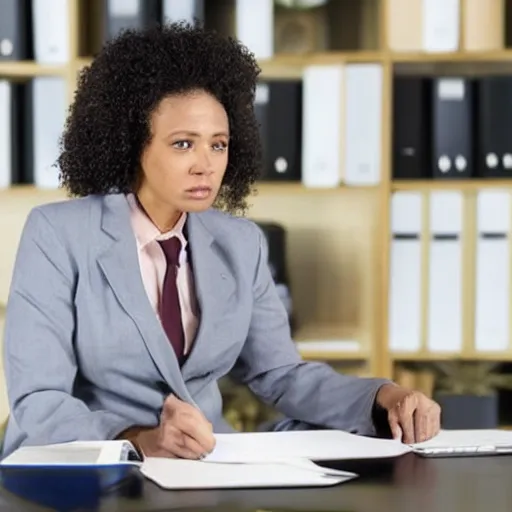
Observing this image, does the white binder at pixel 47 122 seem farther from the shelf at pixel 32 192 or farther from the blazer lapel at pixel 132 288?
the blazer lapel at pixel 132 288

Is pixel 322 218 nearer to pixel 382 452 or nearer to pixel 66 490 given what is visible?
pixel 382 452

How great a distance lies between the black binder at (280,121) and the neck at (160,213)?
911 millimetres

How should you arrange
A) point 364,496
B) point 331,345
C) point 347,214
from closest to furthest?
point 364,496 < point 331,345 < point 347,214

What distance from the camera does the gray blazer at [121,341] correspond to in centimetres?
132

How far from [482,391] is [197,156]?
1328mm

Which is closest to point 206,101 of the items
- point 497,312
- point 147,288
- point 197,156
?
point 197,156

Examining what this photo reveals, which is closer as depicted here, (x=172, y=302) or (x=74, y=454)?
(x=74, y=454)

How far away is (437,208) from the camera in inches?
94.7

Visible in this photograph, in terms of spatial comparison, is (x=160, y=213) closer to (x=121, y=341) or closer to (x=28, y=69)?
(x=121, y=341)

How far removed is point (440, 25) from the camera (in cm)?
239

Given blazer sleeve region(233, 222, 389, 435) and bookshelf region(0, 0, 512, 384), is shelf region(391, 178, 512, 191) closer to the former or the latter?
bookshelf region(0, 0, 512, 384)

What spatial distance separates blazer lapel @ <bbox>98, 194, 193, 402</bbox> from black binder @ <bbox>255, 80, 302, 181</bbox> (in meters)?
0.98

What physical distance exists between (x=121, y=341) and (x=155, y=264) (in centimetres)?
16

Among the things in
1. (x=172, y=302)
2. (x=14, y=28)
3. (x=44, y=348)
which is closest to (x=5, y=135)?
(x=14, y=28)
